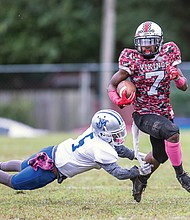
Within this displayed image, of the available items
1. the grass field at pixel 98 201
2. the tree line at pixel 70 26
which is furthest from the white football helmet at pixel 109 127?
the tree line at pixel 70 26

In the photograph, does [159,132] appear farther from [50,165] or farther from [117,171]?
[50,165]

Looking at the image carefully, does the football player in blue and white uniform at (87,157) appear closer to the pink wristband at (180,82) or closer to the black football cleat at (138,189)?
the black football cleat at (138,189)

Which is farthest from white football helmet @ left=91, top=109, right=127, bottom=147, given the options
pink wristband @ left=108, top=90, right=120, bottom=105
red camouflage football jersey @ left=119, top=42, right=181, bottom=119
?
red camouflage football jersey @ left=119, top=42, right=181, bottom=119

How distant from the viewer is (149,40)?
6828 mm

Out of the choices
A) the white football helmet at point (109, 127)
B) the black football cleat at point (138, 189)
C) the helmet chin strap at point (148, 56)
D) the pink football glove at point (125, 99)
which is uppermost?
the helmet chin strap at point (148, 56)

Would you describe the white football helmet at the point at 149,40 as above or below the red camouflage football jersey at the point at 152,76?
above

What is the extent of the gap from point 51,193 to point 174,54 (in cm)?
188

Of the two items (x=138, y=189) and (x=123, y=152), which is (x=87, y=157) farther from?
(x=138, y=189)

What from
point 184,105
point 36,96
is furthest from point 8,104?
point 184,105

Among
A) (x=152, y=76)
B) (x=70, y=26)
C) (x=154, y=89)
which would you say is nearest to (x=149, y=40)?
(x=152, y=76)

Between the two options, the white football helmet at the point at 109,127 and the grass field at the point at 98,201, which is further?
the white football helmet at the point at 109,127

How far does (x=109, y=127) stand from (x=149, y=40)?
898 millimetres

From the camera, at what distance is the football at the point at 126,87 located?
22.2 ft

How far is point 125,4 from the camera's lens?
24156mm
